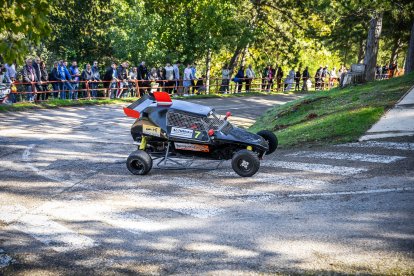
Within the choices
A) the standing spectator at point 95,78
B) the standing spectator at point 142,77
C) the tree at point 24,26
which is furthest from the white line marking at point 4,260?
the standing spectator at point 142,77

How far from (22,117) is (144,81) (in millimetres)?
9309

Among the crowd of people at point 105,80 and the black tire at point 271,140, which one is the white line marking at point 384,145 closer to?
the black tire at point 271,140

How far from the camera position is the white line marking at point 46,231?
923cm

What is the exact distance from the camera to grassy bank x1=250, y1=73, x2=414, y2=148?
17.4m

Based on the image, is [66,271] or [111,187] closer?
[66,271]

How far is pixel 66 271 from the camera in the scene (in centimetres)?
821

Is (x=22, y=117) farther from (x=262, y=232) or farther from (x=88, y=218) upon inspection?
(x=262, y=232)

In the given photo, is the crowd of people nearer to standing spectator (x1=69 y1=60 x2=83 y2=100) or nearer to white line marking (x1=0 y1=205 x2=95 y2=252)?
standing spectator (x1=69 y1=60 x2=83 y2=100)

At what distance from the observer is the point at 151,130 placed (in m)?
14.1

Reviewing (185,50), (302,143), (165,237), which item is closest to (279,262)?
(165,237)

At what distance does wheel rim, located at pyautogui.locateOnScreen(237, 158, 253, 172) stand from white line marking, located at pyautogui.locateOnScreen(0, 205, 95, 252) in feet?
15.8

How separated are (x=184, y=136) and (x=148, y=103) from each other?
1420 millimetres

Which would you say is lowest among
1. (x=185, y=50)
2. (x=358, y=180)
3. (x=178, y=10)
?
(x=358, y=180)

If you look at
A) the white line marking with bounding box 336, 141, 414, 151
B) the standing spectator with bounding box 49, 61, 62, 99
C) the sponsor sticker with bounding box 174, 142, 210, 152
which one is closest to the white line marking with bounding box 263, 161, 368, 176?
the sponsor sticker with bounding box 174, 142, 210, 152
